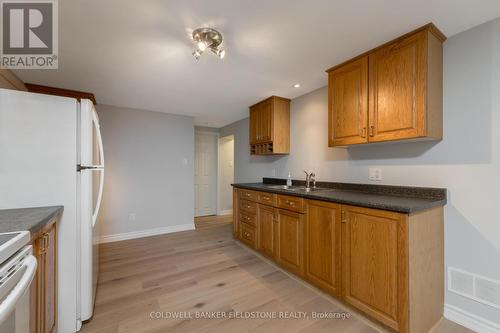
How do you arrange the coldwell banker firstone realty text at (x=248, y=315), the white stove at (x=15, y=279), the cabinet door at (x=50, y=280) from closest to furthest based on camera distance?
the white stove at (x=15, y=279) → the cabinet door at (x=50, y=280) → the coldwell banker firstone realty text at (x=248, y=315)

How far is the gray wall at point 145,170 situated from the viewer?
139 inches

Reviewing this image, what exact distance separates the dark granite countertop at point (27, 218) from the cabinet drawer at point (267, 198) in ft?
6.46

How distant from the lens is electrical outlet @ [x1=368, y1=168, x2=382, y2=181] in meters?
2.17

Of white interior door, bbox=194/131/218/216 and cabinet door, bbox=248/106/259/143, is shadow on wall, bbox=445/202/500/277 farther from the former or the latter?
white interior door, bbox=194/131/218/216

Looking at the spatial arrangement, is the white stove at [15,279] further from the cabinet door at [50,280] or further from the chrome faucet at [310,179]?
the chrome faucet at [310,179]

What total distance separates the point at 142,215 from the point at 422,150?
4.02m

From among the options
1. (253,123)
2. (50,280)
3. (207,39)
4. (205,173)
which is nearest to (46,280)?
(50,280)

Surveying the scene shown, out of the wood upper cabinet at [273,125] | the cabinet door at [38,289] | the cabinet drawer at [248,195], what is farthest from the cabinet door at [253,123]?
the cabinet door at [38,289]

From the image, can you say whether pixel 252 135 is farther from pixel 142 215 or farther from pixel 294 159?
pixel 142 215

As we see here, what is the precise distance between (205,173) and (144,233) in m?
2.09

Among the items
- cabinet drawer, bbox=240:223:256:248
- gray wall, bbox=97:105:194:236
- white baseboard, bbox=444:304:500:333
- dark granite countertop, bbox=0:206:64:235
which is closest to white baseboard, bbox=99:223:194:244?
gray wall, bbox=97:105:194:236

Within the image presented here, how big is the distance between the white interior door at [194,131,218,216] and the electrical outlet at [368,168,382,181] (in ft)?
12.9

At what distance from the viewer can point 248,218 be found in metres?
3.13

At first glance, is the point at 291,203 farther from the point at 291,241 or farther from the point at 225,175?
the point at 225,175
